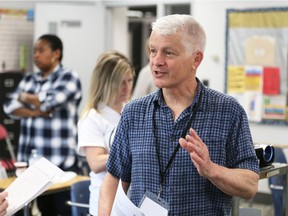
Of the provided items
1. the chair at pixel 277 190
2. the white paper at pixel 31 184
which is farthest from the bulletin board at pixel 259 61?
the white paper at pixel 31 184

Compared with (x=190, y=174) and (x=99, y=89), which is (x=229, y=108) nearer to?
(x=190, y=174)

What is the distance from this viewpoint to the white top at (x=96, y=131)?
3150mm

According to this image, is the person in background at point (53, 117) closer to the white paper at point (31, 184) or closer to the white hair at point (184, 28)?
the white paper at point (31, 184)

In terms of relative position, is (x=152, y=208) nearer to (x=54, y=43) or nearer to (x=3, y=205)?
(x=3, y=205)

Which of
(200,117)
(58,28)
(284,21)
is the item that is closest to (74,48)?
(58,28)

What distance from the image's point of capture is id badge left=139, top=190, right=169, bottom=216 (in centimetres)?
211

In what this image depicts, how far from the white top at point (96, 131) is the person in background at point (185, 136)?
0.94 m

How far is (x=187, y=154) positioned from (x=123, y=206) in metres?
0.30

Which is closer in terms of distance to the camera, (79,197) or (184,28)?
(184,28)

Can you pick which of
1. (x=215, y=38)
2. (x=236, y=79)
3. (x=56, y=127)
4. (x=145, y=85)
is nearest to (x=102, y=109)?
(x=56, y=127)

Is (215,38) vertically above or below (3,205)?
above

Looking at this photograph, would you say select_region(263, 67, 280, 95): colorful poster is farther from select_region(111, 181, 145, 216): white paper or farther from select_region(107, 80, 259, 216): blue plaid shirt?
select_region(111, 181, 145, 216): white paper

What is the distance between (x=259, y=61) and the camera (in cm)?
689

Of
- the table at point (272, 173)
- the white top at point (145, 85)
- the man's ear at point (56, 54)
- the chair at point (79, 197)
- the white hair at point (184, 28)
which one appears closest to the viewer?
the white hair at point (184, 28)
